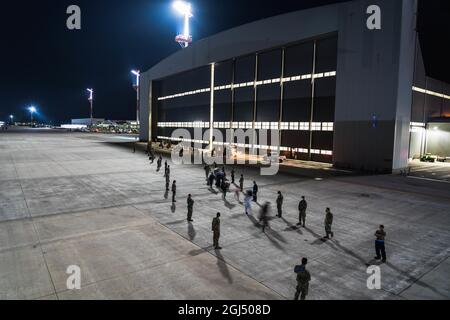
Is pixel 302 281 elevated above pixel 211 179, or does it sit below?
below

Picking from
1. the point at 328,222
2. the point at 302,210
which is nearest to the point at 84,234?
the point at 302,210

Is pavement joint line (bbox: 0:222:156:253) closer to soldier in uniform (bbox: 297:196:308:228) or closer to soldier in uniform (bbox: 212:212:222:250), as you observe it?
soldier in uniform (bbox: 212:212:222:250)

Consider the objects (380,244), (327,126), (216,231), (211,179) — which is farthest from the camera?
(327,126)

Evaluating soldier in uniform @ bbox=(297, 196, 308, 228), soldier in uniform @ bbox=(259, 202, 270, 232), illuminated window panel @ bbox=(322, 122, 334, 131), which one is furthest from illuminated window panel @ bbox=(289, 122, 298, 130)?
soldier in uniform @ bbox=(259, 202, 270, 232)

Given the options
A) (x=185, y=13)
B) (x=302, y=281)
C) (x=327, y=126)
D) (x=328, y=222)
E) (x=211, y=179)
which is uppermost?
(x=185, y=13)

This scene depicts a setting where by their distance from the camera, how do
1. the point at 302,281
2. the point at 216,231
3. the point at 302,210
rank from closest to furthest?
the point at 302,281
the point at 216,231
the point at 302,210

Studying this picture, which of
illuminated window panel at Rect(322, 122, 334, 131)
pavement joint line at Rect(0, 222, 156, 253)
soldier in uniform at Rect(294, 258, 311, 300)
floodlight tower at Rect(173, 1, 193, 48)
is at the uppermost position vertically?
floodlight tower at Rect(173, 1, 193, 48)

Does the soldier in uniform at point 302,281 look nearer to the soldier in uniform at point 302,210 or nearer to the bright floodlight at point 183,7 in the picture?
the soldier in uniform at point 302,210

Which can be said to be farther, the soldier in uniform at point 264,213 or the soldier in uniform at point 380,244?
the soldier in uniform at point 264,213

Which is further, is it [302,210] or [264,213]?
[302,210]

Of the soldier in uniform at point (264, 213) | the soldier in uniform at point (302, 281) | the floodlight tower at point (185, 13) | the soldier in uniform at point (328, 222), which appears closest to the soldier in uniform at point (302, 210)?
the soldier in uniform at point (328, 222)

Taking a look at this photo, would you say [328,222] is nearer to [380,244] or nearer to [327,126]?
[380,244]
